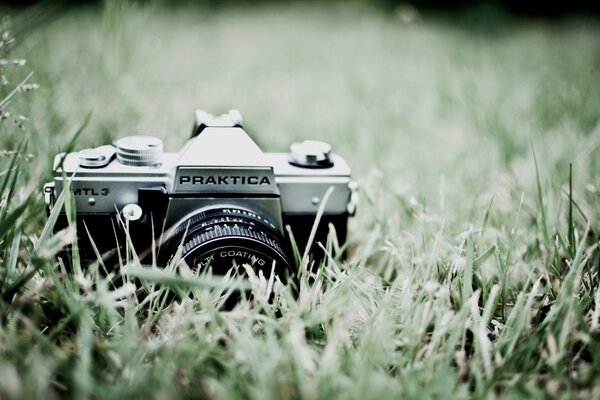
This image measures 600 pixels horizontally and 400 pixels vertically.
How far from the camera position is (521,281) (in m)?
0.85

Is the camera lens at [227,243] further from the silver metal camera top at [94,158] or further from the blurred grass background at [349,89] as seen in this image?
the blurred grass background at [349,89]

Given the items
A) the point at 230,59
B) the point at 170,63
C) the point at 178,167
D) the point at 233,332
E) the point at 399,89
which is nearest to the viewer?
the point at 233,332

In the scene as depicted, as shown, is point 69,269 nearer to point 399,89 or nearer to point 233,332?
point 233,332

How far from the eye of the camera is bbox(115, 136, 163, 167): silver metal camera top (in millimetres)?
782

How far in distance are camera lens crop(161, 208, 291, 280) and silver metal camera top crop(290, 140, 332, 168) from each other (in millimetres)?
146

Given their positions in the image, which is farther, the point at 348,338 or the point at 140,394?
the point at 348,338

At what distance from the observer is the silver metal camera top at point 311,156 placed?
86 cm

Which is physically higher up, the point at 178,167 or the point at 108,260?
the point at 178,167

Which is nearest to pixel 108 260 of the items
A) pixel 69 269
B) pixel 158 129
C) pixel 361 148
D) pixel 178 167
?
pixel 69 269

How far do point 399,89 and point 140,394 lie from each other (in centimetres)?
170

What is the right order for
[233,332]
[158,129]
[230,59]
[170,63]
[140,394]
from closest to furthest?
[140,394], [233,332], [158,129], [170,63], [230,59]

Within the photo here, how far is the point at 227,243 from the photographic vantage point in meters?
0.72

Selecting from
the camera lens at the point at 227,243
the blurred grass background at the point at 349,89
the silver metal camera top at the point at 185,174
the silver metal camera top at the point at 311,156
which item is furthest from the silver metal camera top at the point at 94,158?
the blurred grass background at the point at 349,89

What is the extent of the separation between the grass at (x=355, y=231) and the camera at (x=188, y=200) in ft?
0.17
